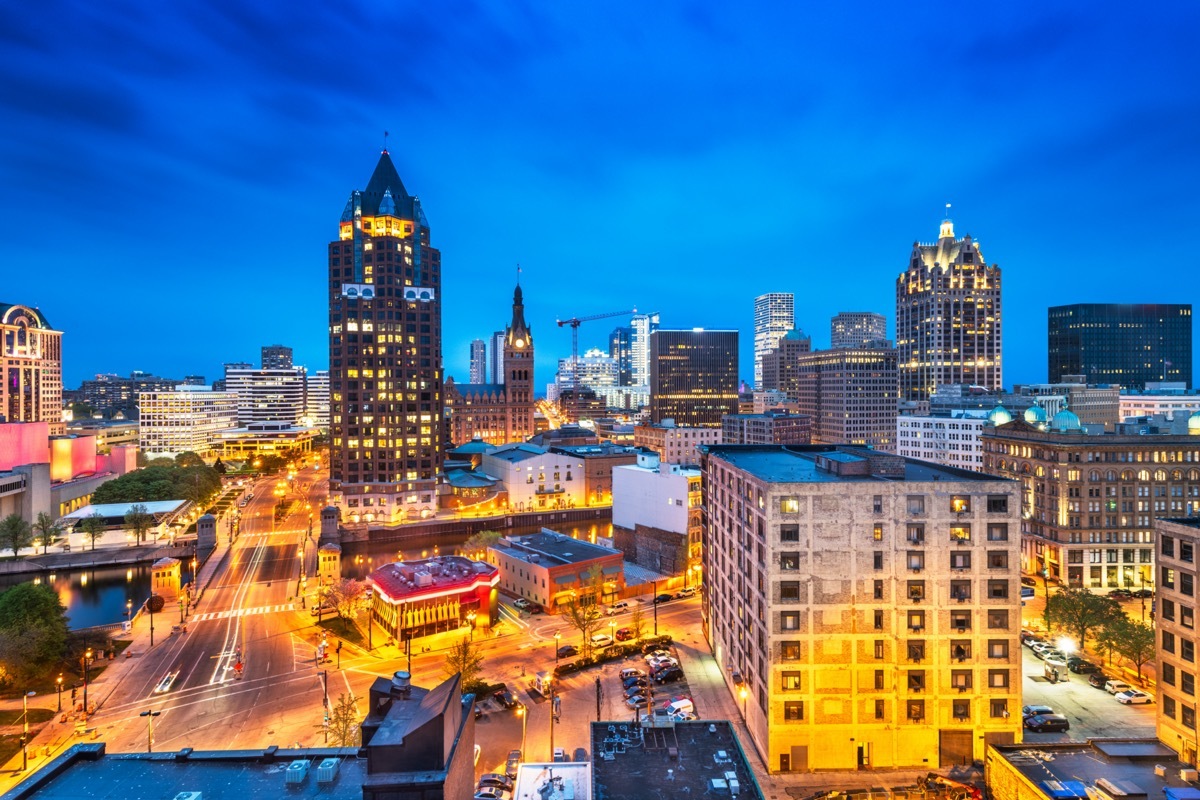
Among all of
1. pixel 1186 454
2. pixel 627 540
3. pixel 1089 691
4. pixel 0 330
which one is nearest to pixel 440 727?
pixel 1089 691

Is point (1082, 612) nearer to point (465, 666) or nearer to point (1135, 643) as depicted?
point (1135, 643)

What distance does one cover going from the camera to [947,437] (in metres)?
139

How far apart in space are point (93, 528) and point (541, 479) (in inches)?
2999

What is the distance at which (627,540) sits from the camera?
101 meters

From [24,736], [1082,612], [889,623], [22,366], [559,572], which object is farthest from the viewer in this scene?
[22,366]

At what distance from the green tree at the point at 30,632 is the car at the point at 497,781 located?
140 ft

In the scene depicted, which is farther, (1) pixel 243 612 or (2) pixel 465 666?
(1) pixel 243 612

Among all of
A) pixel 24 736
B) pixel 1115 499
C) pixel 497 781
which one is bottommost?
pixel 24 736

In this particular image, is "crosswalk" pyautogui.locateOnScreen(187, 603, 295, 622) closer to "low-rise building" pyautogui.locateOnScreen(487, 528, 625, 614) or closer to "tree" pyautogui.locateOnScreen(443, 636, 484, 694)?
"low-rise building" pyautogui.locateOnScreen(487, 528, 625, 614)

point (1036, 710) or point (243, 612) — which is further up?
point (1036, 710)

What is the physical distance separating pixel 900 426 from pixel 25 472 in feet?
540

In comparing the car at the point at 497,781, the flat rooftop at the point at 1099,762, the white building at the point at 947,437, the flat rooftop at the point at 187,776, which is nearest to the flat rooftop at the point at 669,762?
the car at the point at 497,781

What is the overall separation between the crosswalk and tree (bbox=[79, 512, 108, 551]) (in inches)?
1860

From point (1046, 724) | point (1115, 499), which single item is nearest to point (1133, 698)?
point (1046, 724)
